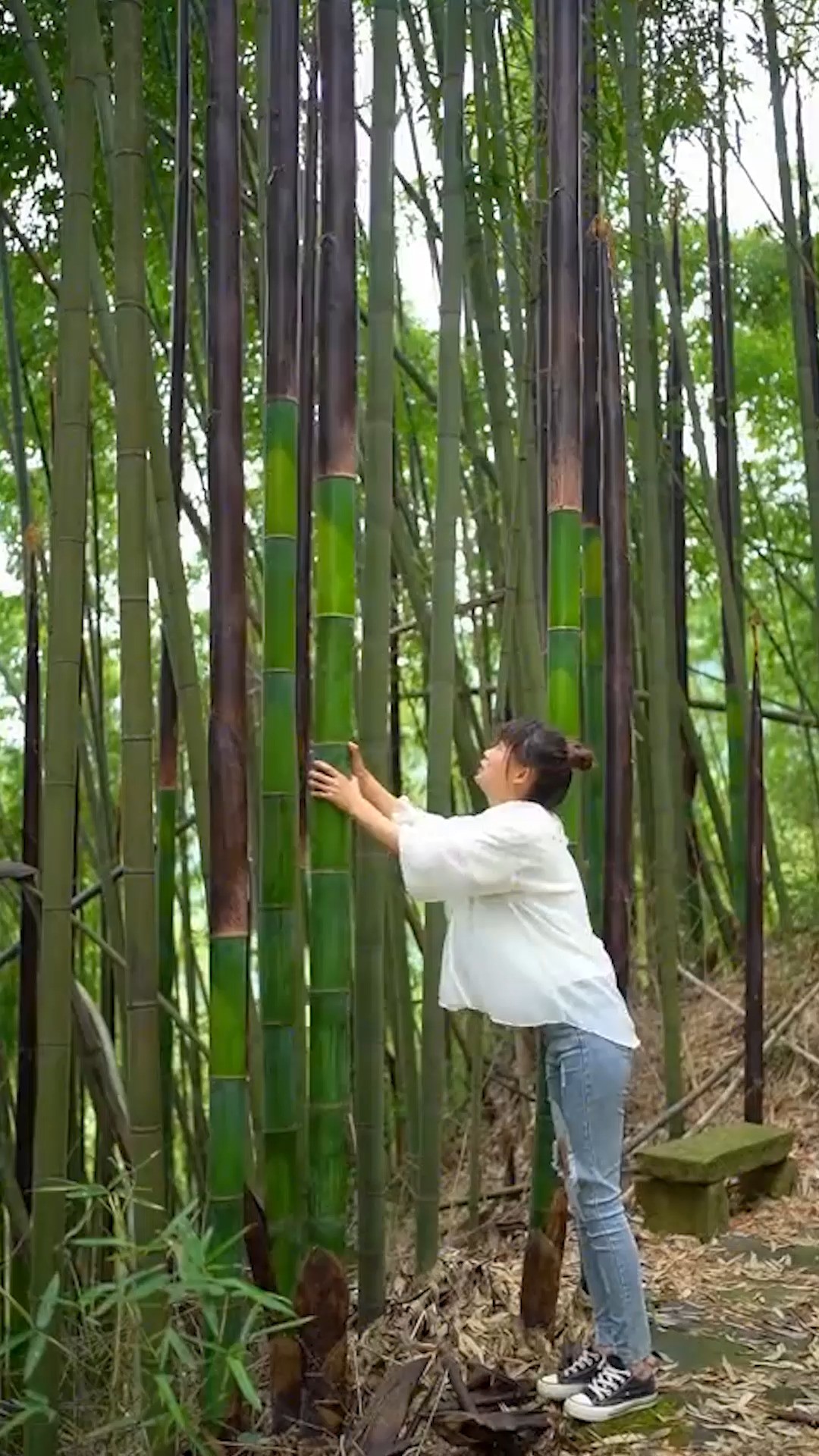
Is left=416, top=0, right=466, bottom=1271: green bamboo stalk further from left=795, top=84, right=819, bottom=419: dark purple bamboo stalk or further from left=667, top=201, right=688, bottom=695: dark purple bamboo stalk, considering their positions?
left=667, top=201, right=688, bottom=695: dark purple bamboo stalk

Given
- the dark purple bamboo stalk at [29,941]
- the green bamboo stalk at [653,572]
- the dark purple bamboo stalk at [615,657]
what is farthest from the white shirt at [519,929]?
the green bamboo stalk at [653,572]

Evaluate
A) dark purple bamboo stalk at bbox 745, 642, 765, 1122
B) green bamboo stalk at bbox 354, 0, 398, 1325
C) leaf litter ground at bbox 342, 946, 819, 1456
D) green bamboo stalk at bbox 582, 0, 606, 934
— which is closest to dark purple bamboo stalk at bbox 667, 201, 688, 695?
dark purple bamboo stalk at bbox 745, 642, 765, 1122

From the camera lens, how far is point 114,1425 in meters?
1.80

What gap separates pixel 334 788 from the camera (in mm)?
1937

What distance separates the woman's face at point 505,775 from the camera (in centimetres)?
211

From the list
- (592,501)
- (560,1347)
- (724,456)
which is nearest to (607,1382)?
(560,1347)

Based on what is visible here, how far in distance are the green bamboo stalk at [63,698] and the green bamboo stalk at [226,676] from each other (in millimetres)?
174

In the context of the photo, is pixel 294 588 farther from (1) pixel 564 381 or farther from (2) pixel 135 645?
(1) pixel 564 381

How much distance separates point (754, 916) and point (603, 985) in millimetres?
1596

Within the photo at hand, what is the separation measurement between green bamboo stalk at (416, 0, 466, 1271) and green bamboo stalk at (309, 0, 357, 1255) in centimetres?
44

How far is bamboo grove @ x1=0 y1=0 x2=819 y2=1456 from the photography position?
1975mm

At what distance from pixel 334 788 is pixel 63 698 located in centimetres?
39

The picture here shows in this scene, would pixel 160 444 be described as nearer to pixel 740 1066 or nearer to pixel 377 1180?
pixel 377 1180

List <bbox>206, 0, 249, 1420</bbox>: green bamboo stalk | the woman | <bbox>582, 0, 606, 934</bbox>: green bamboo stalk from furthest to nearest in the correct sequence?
<bbox>582, 0, 606, 934</bbox>: green bamboo stalk → the woman → <bbox>206, 0, 249, 1420</bbox>: green bamboo stalk
